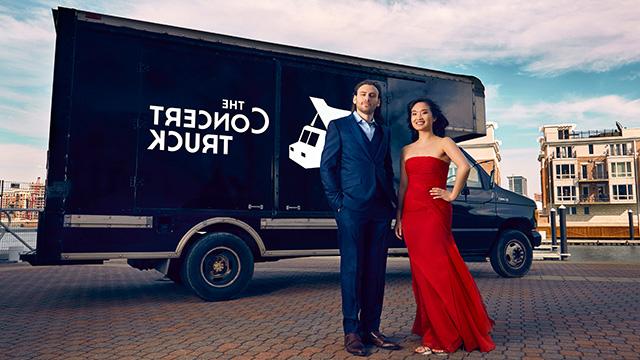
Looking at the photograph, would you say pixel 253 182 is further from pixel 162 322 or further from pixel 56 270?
pixel 56 270

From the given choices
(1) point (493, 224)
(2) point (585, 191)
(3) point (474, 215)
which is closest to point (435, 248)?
(3) point (474, 215)

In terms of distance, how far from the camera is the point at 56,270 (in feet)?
36.1

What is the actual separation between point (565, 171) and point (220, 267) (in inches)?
2404

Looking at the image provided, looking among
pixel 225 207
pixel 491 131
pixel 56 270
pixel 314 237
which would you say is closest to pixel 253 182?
pixel 225 207

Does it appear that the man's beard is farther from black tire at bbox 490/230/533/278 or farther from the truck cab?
black tire at bbox 490/230/533/278

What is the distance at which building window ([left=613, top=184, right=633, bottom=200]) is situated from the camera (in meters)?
55.9

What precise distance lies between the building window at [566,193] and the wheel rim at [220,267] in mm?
60541

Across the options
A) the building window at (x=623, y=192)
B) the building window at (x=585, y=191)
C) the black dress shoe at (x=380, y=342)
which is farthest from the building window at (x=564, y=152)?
the black dress shoe at (x=380, y=342)

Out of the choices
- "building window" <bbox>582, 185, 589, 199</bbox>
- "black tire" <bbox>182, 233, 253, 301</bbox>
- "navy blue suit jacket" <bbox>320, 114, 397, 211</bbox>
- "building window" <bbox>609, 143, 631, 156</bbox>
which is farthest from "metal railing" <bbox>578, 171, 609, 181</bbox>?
"navy blue suit jacket" <bbox>320, 114, 397, 211</bbox>

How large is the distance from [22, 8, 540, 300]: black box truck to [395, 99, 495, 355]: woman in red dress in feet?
9.30

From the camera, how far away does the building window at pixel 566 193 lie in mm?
58281

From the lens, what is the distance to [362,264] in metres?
3.77

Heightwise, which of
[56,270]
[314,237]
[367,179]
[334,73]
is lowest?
Result: [56,270]

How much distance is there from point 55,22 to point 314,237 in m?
4.19
